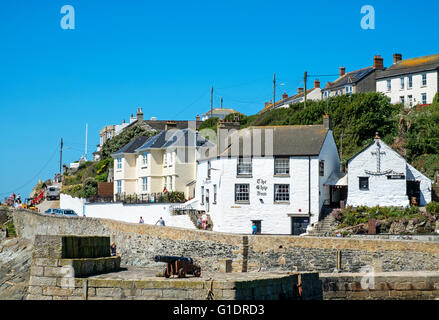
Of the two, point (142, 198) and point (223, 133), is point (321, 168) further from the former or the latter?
point (142, 198)

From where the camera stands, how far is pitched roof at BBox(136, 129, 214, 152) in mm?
47156

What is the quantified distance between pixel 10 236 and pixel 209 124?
77.5ft

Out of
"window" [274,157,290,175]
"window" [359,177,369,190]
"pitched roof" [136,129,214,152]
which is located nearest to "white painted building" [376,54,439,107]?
"pitched roof" [136,129,214,152]

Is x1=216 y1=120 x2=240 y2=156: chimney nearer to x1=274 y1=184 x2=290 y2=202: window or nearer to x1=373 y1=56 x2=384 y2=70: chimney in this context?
x1=274 y1=184 x2=290 y2=202: window

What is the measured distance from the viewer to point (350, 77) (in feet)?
211

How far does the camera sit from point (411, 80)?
58.2m

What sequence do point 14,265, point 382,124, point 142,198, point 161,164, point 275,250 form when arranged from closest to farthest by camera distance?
point 275,250, point 14,265, point 382,124, point 142,198, point 161,164

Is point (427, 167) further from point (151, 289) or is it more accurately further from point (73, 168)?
point (73, 168)

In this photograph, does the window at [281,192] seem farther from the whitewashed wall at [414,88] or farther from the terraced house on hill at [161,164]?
the whitewashed wall at [414,88]

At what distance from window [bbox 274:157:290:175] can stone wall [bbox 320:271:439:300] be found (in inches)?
657

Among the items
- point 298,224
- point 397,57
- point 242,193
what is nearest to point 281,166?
point 242,193

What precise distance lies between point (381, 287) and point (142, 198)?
1157 inches

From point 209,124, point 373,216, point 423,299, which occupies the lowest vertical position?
point 423,299
